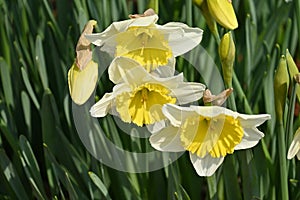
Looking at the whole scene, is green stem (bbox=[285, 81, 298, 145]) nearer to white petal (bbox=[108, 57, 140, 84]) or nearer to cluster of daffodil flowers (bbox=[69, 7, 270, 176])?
cluster of daffodil flowers (bbox=[69, 7, 270, 176])

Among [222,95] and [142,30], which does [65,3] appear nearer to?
[142,30]

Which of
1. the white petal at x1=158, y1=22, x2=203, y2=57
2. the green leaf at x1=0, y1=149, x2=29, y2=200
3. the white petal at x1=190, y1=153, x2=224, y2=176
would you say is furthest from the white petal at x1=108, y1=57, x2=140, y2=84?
the green leaf at x1=0, y1=149, x2=29, y2=200

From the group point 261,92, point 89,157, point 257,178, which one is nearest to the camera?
point 257,178

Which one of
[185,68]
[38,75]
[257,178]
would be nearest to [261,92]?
[185,68]

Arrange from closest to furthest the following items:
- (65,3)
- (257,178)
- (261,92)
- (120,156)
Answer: (257,178), (120,156), (261,92), (65,3)

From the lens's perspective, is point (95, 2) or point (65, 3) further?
point (65, 3)

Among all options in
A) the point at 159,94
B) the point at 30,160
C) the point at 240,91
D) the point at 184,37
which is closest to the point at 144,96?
the point at 159,94

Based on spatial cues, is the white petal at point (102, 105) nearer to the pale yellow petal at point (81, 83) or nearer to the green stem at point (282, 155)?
the pale yellow petal at point (81, 83)
